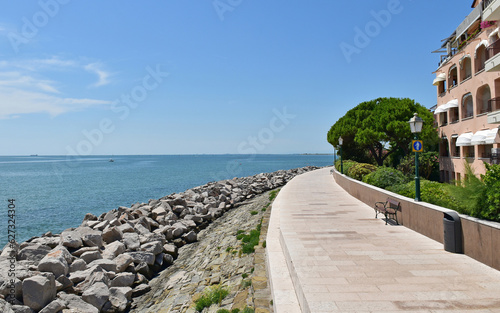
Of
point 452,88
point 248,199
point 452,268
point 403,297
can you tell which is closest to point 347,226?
point 452,268

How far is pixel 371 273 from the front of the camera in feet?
18.3

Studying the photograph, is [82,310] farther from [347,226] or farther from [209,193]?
[209,193]

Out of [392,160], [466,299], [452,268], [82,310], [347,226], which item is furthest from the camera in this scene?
[392,160]

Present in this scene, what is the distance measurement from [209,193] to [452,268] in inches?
802

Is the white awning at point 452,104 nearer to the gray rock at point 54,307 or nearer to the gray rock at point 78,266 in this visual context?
the gray rock at point 78,266

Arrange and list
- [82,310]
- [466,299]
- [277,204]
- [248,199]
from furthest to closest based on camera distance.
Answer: [248,199] → [277,204] → [82,310] → [466,299]

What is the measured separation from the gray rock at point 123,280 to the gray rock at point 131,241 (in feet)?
7.73

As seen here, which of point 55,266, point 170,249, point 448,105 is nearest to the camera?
point 55,266

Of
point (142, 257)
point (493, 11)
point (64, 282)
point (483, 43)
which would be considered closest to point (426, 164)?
point (483, 43)

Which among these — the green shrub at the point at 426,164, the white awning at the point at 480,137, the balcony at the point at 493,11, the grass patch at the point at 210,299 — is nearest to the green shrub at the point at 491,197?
the grass patch at the point at 210,299

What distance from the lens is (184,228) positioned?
15031 mm

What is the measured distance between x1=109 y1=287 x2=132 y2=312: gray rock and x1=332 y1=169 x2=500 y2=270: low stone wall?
782 centimetres

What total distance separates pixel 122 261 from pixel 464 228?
9193 mm

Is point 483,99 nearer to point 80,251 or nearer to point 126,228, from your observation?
point 126,228
